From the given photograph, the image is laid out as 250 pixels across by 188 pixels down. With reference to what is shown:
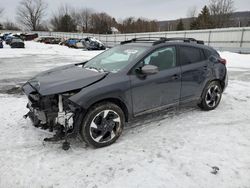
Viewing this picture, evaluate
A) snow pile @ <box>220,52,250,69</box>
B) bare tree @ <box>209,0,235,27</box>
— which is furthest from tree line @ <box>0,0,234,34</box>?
snow pile @ <box>220,52,250,69</box>

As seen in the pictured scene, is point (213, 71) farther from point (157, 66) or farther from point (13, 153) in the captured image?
point (13, 153)

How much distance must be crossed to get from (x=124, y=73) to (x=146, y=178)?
64.9 inches

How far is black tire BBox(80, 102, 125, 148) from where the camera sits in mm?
A: 3357

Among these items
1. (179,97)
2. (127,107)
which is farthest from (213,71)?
(127,107)

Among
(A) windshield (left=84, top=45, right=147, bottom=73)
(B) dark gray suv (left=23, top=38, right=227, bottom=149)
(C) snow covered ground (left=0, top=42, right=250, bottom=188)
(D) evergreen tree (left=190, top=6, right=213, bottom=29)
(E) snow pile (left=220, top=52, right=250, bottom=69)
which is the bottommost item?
(C) snow covered ground (left=0, top=42, right=250, bottom=188)

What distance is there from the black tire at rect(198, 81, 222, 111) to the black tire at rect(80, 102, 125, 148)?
2248 mm

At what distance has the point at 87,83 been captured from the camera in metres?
3.40

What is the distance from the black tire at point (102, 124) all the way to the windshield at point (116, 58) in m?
0.70

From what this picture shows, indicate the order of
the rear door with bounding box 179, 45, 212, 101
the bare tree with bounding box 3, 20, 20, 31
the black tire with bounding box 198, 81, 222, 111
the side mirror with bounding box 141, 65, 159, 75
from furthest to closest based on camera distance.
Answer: the bare tree with bounding box 3, 20, 20, 31
the black tire with bounding box 198, 81, 222, 111
the rear door with bounding box 179, 45, 212, 101
the side mirror with bounding box 141, 65, 159, 75

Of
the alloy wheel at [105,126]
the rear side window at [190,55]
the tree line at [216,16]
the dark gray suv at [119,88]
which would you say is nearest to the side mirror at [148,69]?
the dark gray suv at [119,88]

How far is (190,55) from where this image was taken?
4.71 m

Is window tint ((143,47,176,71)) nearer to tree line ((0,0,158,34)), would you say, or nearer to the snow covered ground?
the snow covered ground

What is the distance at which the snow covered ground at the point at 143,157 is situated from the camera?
2.82 m

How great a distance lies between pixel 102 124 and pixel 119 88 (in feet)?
2.02
